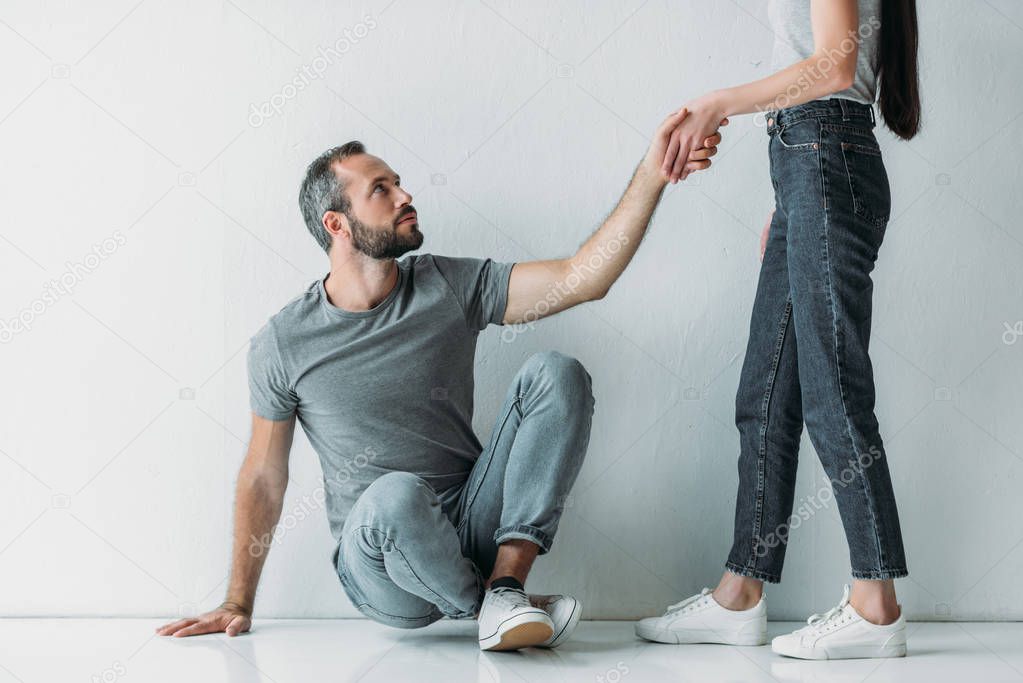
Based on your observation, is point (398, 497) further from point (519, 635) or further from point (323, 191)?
point (323, 191)

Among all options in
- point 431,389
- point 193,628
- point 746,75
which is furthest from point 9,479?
point 746,75

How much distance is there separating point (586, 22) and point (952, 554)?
3.78 ft

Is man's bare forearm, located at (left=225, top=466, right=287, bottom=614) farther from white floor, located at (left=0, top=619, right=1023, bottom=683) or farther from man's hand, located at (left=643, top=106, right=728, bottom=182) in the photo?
man's hand, located at (left=643, top=106, right=728, bottom=182)

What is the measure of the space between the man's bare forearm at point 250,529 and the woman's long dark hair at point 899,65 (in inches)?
43.1

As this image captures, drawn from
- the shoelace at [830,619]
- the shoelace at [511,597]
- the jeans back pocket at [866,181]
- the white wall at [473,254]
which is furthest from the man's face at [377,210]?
the shoelace at [830,619]

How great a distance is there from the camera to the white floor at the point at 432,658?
129 cm

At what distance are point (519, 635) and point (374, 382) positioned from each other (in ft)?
1.51

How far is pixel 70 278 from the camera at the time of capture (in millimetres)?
1797

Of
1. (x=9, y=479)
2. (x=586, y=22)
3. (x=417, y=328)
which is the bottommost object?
(x=9, y=479)

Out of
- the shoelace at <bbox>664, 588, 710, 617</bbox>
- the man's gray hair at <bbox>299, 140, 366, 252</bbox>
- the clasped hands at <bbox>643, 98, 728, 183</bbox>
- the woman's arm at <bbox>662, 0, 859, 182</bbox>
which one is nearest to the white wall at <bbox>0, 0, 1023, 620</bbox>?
the man's gray hair at <bbox>299, 140, 366, 252</bbox>

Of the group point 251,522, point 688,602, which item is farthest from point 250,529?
point 688,602

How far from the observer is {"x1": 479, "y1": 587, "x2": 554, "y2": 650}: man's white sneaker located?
1317 millimetres

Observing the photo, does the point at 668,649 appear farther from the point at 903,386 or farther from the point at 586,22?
the point at 586,22

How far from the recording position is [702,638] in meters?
1.49
